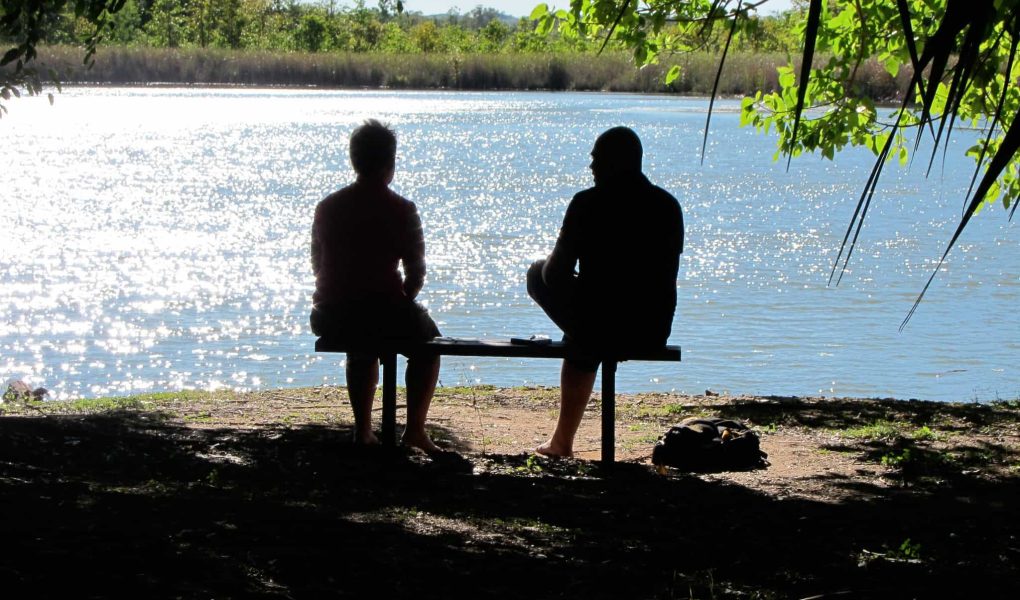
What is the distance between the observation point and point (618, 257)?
5.15 metres

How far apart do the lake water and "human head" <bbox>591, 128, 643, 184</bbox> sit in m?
5.14

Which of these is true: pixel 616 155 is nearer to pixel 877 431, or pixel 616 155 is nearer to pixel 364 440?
pixel 364 440

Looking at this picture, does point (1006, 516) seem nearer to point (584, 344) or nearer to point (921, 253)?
point (584, 344)

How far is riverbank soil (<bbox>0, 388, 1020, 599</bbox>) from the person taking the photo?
326cm

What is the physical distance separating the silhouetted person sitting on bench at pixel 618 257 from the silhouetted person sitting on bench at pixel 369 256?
1.98ft

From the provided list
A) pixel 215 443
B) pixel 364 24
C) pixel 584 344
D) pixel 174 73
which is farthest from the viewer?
pixel 364 24

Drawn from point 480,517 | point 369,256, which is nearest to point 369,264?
point 369,256

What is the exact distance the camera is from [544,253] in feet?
59.8

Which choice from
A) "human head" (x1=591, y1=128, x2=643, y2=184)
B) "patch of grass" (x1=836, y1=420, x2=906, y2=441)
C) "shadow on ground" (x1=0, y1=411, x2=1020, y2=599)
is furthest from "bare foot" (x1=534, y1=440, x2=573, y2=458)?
"patch of grass" (x1=836, y1=420, x2=906, y2=441)

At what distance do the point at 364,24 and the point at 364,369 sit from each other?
77053 mm

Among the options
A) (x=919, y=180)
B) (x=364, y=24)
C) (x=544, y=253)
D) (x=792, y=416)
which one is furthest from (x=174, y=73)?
(x=792, y=416)

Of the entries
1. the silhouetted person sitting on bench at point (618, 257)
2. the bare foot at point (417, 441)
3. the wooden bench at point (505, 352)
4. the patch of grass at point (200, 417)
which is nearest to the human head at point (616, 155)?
the silhouetted person sitting on bench at point (618, 257)

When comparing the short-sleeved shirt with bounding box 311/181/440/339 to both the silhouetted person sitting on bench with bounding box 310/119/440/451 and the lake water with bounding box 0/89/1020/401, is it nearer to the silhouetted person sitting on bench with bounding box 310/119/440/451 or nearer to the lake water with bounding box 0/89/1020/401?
the silhouetted person sitting on bench with bounding box 310/119/440/451

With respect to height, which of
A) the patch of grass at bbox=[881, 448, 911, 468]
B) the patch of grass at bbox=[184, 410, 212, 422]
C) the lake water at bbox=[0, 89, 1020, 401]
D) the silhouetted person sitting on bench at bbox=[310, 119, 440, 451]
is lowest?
the lake water at bbox=[0, 89, 1020, 401]
